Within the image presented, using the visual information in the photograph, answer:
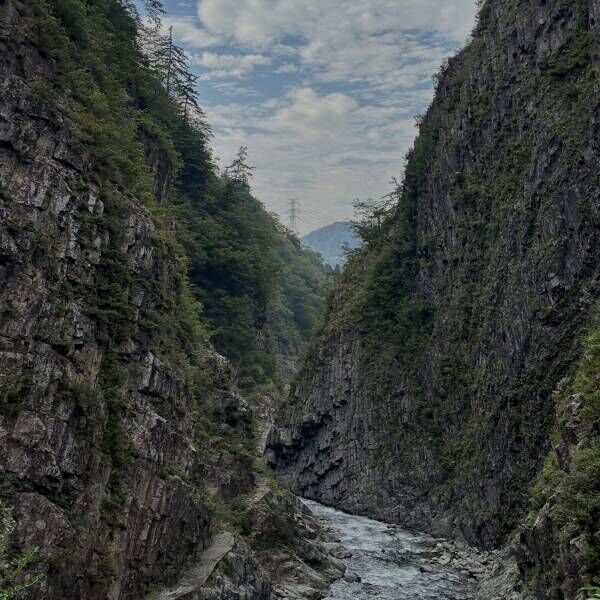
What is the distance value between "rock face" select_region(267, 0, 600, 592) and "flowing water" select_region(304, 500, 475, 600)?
2.76 m

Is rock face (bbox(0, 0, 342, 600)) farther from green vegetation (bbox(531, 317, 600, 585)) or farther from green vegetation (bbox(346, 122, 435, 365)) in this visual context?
green vegetation (bbox(346, 122, 435, 365))

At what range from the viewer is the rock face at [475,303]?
31.1 meters

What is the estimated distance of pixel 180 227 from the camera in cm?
4547

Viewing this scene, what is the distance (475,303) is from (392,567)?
18587 mm

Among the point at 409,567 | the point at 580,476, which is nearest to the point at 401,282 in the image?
the point at 409,567

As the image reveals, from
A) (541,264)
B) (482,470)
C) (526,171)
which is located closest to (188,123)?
(526,171)


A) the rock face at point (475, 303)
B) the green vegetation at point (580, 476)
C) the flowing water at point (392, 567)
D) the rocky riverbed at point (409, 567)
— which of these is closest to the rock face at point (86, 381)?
the flowing water at point (392, 567)

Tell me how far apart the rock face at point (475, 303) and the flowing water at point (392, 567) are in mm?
2760

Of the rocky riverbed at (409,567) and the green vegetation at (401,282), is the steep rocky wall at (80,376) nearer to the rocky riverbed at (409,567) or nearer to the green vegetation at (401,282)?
the rocky riverbed at (409,567)

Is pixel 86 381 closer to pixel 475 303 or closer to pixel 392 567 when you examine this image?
pixel 392 567

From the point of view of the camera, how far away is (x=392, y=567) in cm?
3034

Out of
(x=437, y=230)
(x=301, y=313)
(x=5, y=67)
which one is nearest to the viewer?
(x=5, y=67)

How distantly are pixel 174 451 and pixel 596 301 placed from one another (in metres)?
20.1

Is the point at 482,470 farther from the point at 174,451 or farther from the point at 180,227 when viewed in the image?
the point at 180,227
